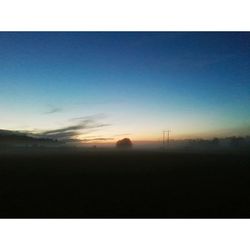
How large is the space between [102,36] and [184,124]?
1.35m

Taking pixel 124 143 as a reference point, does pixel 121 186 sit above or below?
below

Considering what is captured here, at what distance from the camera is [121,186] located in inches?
185

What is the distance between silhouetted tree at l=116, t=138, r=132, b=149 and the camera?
15.6 feet

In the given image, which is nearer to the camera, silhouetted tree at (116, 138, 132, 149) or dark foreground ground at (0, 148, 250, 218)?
dark foreground ground at (0, 148, 250, 218)

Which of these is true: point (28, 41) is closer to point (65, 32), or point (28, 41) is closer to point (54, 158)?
point (65, 32)

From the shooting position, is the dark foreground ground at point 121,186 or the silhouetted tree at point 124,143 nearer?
the dark foreground ground at point 121,186

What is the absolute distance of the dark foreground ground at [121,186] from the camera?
4617mm

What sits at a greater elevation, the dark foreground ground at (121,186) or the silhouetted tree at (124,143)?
the silhouetted tree at (124,143)

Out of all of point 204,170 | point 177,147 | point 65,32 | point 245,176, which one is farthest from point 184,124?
point 65,32

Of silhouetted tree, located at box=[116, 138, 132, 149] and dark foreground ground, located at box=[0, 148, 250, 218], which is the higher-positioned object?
silhouetted tree, located at box=[116, 138, 132, 149]

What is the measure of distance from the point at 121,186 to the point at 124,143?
48 cm

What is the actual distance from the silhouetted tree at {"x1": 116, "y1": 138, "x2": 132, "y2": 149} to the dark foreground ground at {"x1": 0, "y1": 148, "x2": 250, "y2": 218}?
82 mm

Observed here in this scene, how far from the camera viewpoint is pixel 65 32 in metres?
4.59

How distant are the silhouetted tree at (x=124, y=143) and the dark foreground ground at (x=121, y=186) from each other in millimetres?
82
